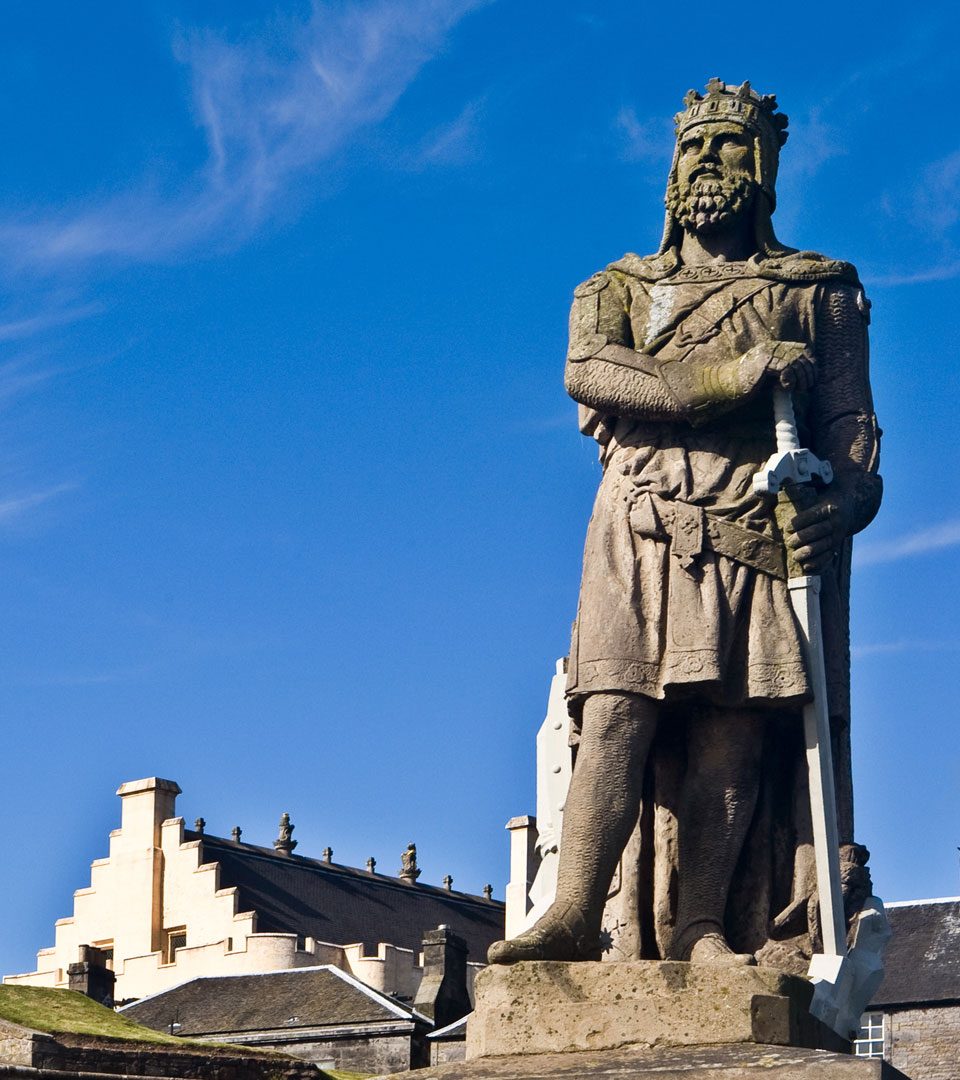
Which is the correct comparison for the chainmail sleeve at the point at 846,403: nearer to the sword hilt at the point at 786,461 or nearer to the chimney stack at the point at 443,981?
the sword hilt at the point at 786,461

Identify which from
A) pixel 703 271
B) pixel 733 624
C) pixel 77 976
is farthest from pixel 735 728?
pixel 77 976

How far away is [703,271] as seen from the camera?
11930 millimetres

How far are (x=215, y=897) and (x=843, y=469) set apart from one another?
63104 millimetres

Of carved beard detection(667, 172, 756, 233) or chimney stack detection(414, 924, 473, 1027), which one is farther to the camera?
chimney stack detection(414, 924, 473, 1027)

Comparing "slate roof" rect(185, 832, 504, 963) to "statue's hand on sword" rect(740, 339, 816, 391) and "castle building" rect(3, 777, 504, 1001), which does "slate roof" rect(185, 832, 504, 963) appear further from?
"statue's hand on sword" rect(740, 339, 816, 391)

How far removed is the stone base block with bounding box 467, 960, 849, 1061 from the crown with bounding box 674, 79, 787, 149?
4270 millimetres

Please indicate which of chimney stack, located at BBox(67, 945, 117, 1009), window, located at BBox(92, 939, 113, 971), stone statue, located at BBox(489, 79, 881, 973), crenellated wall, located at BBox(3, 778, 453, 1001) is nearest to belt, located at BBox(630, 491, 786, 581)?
stone statue, located at BBox(489, 79, 881, 973)

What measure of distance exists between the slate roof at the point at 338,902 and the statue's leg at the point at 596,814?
6116 cm

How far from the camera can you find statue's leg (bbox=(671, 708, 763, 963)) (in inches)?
436

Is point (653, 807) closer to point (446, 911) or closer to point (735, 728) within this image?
point (735, 728)

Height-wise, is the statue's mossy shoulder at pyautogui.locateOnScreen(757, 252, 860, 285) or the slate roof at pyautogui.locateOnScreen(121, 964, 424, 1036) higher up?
the slate roof at pyautogui.locateOnScreen(121, 964, 424, 1036)

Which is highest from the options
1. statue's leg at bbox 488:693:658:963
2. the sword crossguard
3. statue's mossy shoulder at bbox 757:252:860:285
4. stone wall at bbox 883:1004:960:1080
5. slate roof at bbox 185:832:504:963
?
slate roof at bbox 185:832:504:963

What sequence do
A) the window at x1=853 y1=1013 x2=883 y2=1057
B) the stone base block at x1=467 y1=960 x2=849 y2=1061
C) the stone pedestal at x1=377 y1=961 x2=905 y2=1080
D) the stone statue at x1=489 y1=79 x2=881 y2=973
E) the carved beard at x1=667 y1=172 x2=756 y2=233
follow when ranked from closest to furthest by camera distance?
1. the stone pedestal at x1=377 y1=961 x2=905 y2=1080
2. the stone base block at x1=467 y1=960 x2=849 y2=1061
3. the stone statue at x1=489 y1=79 x2=881 y2=973
4. the carved beard at x1=667 y1=172 x2=756 y2=233
5. the window at x1=853 y1=1013 x2=883 y2=1057

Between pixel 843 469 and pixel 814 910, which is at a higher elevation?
pixel 843 469
